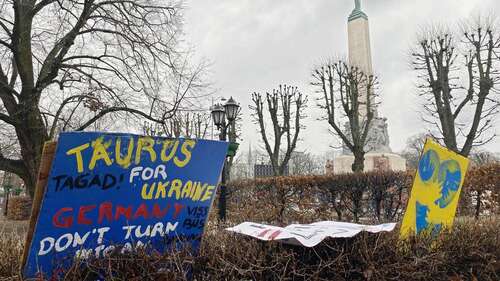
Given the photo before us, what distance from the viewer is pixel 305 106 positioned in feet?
65.1

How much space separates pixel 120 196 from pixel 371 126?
22083 mm

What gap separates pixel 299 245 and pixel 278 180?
9083 millimetres

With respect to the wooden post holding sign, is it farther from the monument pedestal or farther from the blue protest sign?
the monument pedestal

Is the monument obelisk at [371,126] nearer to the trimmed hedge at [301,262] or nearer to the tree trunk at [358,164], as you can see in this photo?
the tree trunk at [358,164]

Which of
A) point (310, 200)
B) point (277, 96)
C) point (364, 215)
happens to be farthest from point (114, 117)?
point (277, 96)

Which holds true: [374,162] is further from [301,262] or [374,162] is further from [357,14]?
[301,262]

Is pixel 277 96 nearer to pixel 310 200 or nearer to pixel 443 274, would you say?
pixel 310 200

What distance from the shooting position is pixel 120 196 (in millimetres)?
1507

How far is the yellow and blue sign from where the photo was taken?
2260mm

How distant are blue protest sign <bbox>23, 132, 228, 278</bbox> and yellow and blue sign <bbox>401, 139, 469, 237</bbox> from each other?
133cm

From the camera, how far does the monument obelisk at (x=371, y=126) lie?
21.8 metres

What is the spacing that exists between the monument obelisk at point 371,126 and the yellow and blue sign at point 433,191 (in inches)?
746

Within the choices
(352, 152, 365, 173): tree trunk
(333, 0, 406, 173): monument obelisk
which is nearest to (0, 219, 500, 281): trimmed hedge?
(352, 152, 365, 173): tree trunk

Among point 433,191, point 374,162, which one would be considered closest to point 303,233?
point 433,191
